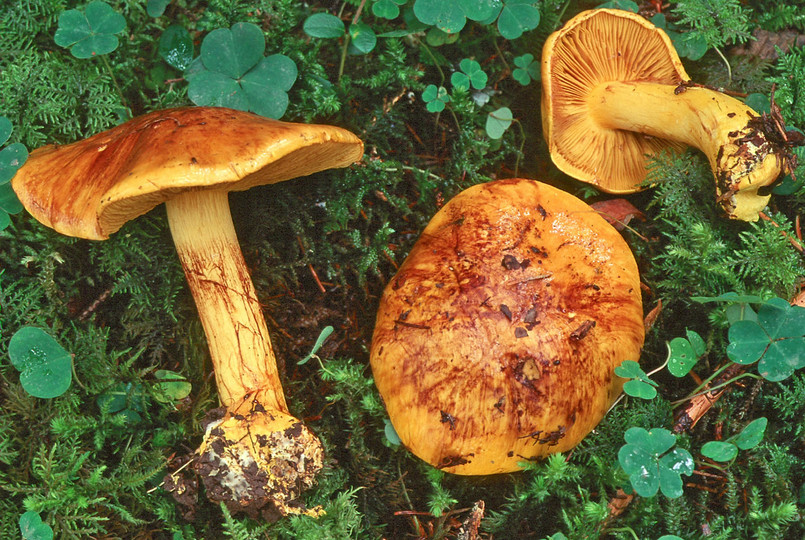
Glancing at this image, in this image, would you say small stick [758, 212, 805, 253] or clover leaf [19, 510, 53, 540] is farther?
small stick [758, 212, 805, 253]

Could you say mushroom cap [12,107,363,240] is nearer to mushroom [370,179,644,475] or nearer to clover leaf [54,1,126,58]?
clover leaf [54,1,126,58]

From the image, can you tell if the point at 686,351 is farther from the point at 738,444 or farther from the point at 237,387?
the point at 237,387

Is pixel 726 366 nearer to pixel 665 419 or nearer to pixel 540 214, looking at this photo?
pixel 665 419

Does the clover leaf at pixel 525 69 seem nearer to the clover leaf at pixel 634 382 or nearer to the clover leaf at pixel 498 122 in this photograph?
the clover leaf at pixel 498 122

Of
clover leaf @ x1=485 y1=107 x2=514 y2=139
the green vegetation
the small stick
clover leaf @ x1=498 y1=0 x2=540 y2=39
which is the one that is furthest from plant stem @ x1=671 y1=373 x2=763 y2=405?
clover leaf @ x1=498 y1=0 x2=540 y2=39

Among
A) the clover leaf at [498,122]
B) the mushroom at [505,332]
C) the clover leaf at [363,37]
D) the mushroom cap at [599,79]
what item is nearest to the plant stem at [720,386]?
the mushroom at [505,332]

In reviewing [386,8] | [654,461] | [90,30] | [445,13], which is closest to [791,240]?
[654,461]
